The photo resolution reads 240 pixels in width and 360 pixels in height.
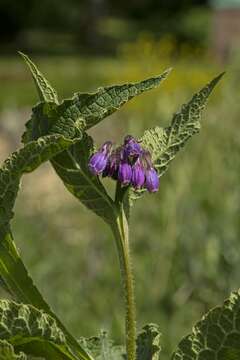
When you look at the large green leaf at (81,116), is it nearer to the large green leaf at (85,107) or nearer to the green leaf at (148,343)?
the large green leaf at (85,107)

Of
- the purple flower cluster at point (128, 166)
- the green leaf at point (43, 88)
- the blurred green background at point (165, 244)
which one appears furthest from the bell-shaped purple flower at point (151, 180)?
the blurred green background at point (165, 244)

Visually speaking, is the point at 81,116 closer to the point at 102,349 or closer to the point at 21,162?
the point at 21,162

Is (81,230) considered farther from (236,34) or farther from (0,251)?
(236,34)

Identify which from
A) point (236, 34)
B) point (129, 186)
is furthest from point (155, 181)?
point (236, 34)

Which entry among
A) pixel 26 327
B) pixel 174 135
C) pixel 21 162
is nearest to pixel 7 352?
pixel 26 327

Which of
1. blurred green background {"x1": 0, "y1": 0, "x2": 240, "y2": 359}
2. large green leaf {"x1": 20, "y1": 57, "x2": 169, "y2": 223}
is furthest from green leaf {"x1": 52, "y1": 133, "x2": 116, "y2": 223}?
blurred green background {"x1": 0, "y1": 0, "x2": 240, "y2": 359}
